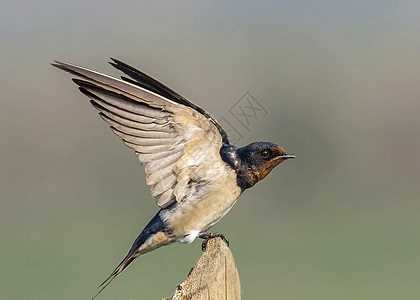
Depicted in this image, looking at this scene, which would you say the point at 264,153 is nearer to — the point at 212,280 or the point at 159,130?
the point at 159,130

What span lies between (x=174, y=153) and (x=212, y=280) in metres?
1.07

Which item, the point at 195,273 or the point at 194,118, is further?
the point at 194,118

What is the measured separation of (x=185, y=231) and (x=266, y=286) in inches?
212

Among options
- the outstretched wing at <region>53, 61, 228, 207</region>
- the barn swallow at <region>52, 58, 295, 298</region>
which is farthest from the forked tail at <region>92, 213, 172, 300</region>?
the outstretched wing at <region>53, 61, 228, 207</region>

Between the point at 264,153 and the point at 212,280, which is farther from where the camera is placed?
the point at 264,153

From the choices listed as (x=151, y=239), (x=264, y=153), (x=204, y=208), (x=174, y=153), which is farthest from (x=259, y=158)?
(x=151, y=239)

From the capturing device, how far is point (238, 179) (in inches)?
140

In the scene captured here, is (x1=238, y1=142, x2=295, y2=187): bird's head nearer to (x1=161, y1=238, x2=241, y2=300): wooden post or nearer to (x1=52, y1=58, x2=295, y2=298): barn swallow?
(x1=52, y1=58, x2=295, y2=298): barn swallow

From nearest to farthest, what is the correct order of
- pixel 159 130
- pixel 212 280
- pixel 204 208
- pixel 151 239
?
pixel 212 280
pixel 159 130
pixel 204 208
pixel 151 239

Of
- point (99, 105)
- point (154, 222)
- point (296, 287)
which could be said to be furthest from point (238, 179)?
point (296, 287)

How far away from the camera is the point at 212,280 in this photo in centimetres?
232

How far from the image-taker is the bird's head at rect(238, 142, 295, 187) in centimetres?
353

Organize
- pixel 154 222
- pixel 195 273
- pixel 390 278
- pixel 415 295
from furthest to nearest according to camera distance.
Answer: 1. pixel 390 278
2. pixel 415 295
3. pixel 154 222
4. pixel 195 273

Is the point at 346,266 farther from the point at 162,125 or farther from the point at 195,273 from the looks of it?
the point at 195,273
